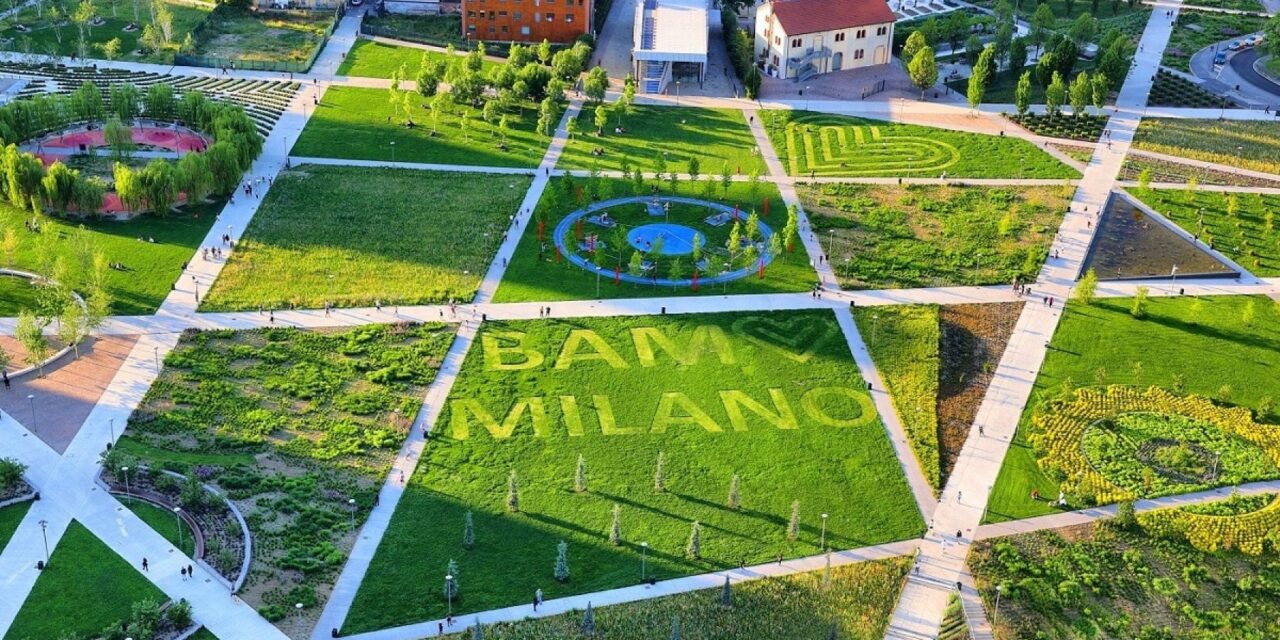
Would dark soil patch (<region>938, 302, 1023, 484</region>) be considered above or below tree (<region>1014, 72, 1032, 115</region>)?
below

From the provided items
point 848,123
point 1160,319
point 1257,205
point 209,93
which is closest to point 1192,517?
point 1160,319

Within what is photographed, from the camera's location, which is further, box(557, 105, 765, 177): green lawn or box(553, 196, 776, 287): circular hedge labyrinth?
box(557, 105, 765, 177): green lawn

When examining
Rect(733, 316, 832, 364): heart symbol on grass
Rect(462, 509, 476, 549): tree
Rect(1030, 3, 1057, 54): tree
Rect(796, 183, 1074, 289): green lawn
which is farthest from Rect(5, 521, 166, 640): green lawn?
Rect(1030, 3, 1057, 54): tree

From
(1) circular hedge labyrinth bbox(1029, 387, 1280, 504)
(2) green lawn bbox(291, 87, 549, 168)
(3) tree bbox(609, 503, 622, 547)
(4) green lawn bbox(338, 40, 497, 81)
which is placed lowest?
(1) circular hedge labyrinth bbox(1029, 387, 1280, 504)

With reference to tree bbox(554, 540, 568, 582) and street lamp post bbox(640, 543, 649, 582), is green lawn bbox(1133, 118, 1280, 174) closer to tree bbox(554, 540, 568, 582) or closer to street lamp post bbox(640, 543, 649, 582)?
street lamp post bbox(640, 543, 649, 582)

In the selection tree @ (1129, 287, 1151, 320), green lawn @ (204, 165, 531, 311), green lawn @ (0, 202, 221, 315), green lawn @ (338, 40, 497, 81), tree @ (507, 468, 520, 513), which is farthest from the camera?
green lawn @ (338, 40, 497, 81)

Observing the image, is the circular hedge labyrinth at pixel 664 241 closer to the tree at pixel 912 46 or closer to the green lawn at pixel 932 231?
the green lawn at pixel 932 231
